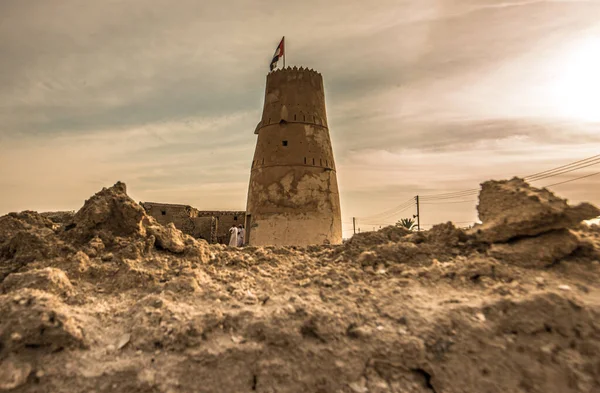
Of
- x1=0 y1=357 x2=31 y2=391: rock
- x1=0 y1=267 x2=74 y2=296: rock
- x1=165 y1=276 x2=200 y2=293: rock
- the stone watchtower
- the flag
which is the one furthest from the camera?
the flag

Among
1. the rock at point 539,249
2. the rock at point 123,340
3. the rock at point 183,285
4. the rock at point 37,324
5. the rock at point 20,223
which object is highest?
the rock at point 20,223

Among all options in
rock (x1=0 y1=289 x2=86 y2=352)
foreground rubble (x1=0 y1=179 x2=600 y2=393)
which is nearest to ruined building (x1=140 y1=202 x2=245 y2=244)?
foreground rubble (x1=0 y1=179 x2=600 y2=393)

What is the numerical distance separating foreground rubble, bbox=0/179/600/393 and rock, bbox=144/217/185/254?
1.1 inches

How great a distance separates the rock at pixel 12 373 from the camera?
222 cm

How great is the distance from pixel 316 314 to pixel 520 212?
6.23 feet

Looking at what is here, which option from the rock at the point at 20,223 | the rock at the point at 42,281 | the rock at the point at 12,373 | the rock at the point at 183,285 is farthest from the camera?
the rock at the point at 20,223

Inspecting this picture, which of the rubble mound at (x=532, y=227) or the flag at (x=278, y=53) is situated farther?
the flag at (x=278, y=53)

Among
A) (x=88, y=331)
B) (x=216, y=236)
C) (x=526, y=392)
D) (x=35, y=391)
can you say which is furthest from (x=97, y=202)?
(x=216, y=236)

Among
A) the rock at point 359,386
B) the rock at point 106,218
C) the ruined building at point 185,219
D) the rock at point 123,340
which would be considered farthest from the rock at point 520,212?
the ruined building at point 185,219

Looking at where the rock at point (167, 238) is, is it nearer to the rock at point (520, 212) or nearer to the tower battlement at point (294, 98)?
the rock at point (520, 212)

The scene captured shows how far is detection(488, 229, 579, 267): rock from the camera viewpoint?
2.97 m

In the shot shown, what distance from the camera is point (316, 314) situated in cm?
259

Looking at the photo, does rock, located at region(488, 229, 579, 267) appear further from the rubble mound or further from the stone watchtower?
the stone watchtower

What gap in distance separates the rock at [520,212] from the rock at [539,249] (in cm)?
6
